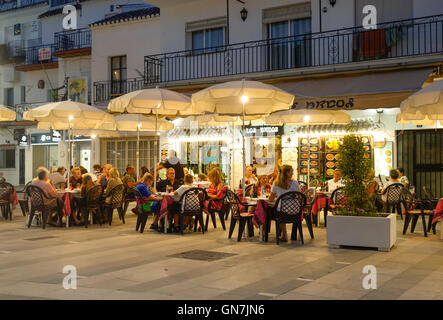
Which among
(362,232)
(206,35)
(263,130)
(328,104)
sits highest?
(206,35)

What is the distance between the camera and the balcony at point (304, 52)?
594 inches

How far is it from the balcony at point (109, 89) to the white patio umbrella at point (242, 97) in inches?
417

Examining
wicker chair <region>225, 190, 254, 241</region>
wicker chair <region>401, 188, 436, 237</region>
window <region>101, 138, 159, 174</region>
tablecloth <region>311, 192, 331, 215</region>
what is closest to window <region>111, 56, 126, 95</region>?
window <region>101, 138, 159, 174</region>

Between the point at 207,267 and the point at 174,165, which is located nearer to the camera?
the point at 207,267

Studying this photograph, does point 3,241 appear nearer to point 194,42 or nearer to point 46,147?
point 194,42

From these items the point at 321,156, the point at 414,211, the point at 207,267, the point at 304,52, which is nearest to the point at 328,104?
the point at 321,156

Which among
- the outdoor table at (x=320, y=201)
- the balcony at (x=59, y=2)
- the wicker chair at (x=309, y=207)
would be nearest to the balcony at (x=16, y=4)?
the balcony at (x=59, y=2)

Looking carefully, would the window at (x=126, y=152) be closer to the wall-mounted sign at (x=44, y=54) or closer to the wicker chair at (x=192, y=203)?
the wall-mounted sign at (x=44, y=54)

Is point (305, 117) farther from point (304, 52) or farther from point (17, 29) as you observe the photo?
point (17, 29)

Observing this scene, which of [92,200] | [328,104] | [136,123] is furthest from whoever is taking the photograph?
[136,123]

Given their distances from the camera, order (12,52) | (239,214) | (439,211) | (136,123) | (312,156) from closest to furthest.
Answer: (239,214), (439,211), (136,123), (312,156), (12,52)

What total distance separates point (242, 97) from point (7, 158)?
83.9 ft

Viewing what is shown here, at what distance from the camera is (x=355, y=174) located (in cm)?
883
